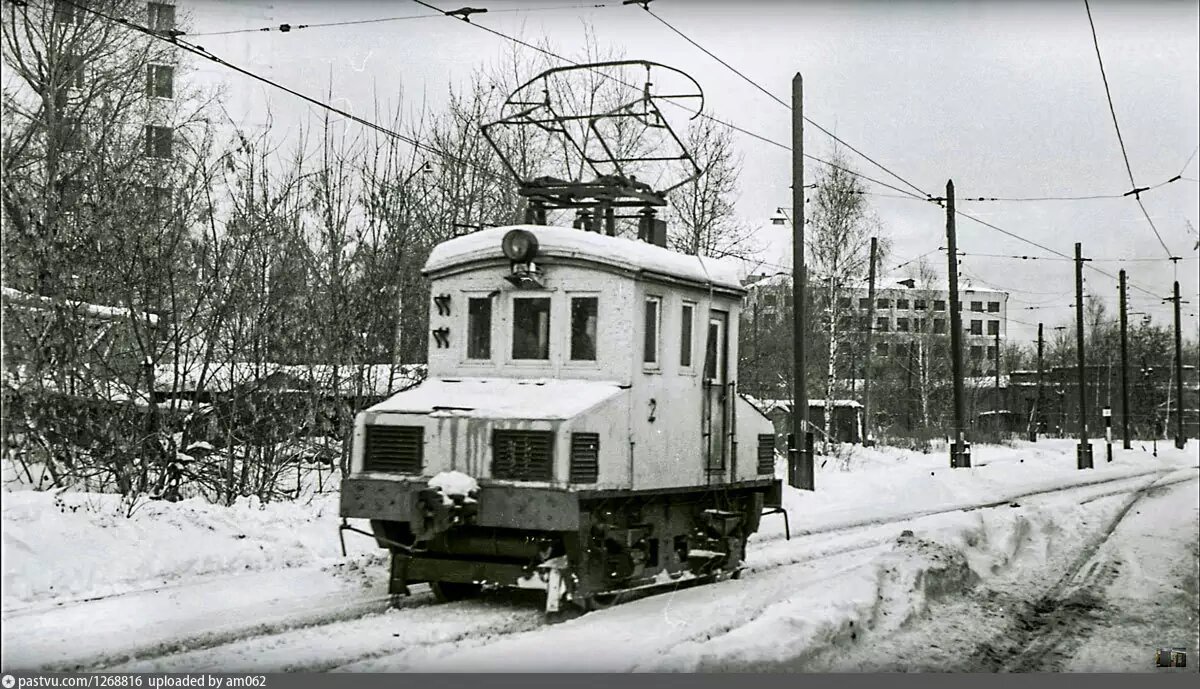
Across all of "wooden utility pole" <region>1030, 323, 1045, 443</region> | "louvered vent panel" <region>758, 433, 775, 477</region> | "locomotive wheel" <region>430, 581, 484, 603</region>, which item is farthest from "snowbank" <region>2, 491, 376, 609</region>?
"wooden utility pole" <region>1030, 323, 1045, 443</region>

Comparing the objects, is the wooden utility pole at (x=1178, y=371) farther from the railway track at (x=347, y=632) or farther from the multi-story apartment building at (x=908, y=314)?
the railway track at (x=347, y=632)

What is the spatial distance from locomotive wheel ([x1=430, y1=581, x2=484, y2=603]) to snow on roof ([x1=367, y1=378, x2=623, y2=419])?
4.83 ft

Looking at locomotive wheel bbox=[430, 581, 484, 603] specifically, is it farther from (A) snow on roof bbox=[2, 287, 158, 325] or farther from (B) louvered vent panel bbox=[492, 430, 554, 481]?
(A) snow on roof bbox=[2, 287, 158, 325]

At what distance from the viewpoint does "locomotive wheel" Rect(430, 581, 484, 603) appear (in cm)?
987

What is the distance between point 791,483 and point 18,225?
44.7 ft

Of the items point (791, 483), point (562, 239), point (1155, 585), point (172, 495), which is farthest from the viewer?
point (791, 483)

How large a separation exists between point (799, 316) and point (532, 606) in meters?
11.6

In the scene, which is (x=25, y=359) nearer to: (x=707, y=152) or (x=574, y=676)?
(x=574, y=676)

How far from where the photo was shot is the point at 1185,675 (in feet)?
27.6

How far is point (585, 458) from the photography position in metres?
9.03

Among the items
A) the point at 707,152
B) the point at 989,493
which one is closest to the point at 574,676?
the point at 707,152

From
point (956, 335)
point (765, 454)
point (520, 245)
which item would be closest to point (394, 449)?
point (520, 245)

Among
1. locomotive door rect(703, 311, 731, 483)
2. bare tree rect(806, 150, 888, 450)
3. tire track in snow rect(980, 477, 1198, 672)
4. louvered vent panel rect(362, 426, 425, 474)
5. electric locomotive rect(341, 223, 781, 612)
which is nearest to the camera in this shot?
tire track in snow rect(980, 477, 1198, 672)

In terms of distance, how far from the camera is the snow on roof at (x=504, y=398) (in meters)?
9.16
